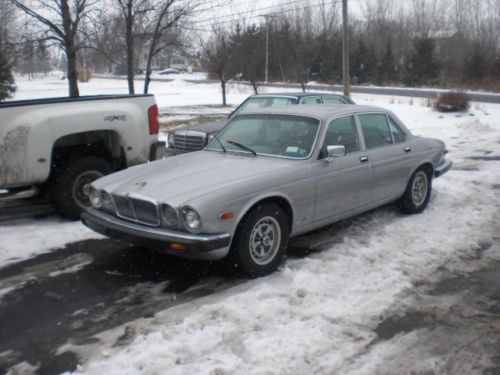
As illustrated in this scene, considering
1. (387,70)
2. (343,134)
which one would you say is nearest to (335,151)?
(343,134)

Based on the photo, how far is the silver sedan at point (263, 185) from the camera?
4605 mm

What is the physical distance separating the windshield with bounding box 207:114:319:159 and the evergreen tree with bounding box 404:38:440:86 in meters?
42.6

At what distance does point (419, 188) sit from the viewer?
7.20 m

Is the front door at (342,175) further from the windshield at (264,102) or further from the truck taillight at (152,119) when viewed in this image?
the windshield at (264,102)

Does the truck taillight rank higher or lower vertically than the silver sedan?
higher

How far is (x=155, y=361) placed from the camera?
354cm

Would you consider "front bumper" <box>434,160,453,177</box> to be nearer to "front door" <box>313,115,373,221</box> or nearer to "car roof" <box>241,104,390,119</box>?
"car roof" <box>241,104,390,119</box>

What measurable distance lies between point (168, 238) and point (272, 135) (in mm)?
1953

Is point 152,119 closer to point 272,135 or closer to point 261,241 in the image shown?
point 272,135

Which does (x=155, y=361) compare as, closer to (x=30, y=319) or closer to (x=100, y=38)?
(x=30, y=319)

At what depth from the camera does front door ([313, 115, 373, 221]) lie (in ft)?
18.1

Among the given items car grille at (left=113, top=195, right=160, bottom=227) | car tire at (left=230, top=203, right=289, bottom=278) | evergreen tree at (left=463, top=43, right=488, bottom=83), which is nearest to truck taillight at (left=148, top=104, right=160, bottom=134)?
car grille at (left=113, top=195, right=160, bottom=227)

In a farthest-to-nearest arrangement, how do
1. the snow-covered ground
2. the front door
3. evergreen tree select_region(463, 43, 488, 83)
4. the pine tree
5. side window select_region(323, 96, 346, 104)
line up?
evergreen tree select_region(463, 43, 488, 83) < the pine tree < side window select_region(323, 96, 346, 104) < the front door < the snow-covered ground

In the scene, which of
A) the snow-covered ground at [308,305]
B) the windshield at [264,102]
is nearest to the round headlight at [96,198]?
the snow-covered ground at [308,305]
